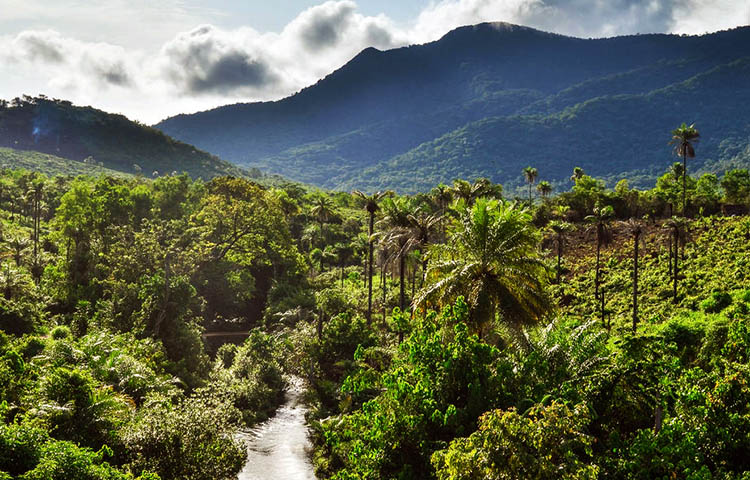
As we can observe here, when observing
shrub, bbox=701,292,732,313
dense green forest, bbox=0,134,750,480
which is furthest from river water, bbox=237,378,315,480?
shrub, bbox=701,292,732,313

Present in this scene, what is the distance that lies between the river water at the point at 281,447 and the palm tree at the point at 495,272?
1427 centimetres

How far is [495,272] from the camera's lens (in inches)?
852

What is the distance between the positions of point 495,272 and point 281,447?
19557mm

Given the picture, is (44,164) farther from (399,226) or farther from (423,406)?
(423,406)

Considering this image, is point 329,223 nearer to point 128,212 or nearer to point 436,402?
point 128,212

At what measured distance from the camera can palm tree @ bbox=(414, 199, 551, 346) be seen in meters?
20.8

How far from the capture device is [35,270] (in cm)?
5644

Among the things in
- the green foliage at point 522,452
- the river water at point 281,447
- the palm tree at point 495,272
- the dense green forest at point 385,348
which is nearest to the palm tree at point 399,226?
the dense green forest at point 385,348

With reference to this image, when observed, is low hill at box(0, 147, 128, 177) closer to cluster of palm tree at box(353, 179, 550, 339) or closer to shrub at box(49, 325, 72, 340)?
shrub at box(49, 325, 72, 340)

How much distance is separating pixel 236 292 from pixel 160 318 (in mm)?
20006

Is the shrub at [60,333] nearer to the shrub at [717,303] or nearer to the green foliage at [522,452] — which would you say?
the green foliage at [522,452]

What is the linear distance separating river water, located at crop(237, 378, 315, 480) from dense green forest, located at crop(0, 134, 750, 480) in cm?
99

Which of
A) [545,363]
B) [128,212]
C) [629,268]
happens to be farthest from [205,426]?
[629,268]

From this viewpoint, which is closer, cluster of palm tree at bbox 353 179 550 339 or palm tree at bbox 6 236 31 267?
cluster of palm tree at bbox 353 179 550 339
